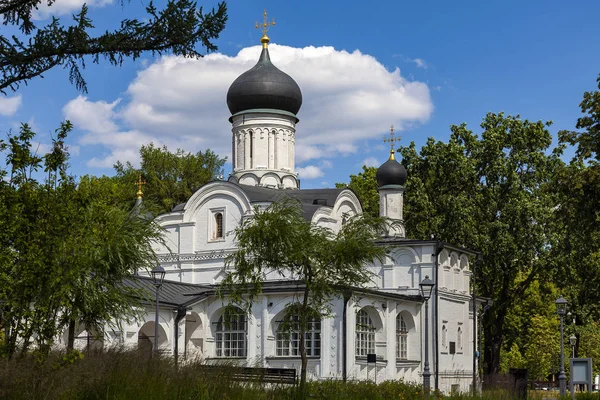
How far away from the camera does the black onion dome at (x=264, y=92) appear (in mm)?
47156

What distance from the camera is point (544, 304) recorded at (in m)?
56.8

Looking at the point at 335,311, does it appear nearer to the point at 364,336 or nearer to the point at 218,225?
the point at 364,336

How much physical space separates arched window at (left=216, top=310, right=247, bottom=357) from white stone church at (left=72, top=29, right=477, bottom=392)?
6cm

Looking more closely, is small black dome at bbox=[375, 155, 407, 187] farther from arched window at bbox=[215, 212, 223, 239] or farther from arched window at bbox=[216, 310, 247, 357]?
arched window at bbox=[216, 310, 247, 357]

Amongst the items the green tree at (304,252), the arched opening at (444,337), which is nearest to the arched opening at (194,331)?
the arched opening at (444,337)

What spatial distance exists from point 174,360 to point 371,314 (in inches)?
918

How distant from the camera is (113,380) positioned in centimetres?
1368

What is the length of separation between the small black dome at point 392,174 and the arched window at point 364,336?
11.1 meters

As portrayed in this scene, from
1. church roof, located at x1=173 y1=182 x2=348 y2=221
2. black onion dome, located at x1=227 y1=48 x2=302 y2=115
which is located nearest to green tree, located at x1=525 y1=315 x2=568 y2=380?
church roof, located at x1=173 y1=182 x2=348 y2=221

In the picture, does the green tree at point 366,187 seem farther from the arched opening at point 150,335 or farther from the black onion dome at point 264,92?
the arched opening at point 150,335

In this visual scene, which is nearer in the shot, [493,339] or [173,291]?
[173,291]

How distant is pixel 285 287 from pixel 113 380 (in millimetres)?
23034

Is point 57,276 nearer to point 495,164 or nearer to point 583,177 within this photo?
point 583,177

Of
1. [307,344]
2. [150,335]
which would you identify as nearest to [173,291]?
[150,335]
